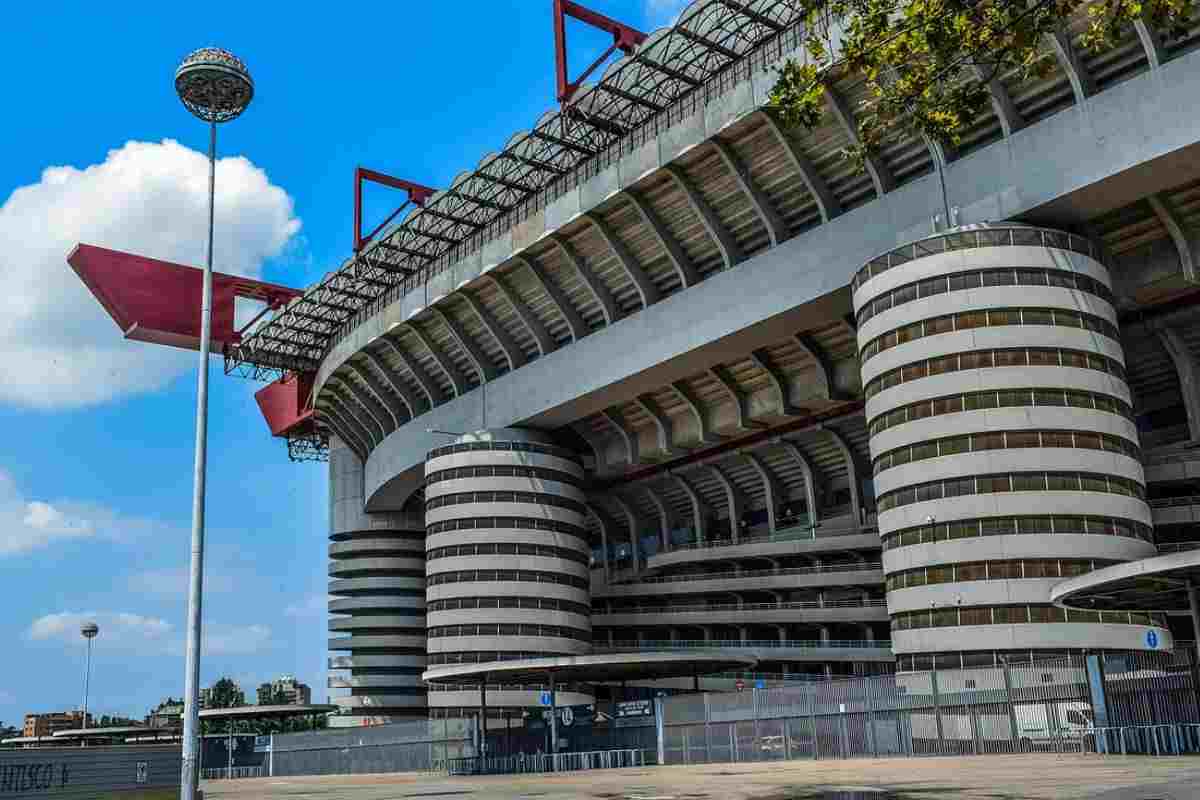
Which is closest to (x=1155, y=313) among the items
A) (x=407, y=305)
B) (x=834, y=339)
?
(x=834, y=339)

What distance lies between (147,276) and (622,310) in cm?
3657

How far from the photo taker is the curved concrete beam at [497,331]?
3004 inches

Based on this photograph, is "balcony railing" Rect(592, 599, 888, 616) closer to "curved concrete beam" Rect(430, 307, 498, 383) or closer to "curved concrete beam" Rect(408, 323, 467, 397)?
"curved concrete beam" Rect(408, 323, 467, 397)

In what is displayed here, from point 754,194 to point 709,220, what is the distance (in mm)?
3233

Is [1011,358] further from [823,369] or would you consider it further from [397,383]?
[397,383]

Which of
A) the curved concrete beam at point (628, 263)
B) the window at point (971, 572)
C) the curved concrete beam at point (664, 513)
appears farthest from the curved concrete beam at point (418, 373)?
the window at point (971, 572)

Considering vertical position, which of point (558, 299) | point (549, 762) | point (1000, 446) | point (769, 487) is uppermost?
point (558, 299)

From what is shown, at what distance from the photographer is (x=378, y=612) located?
324 feet

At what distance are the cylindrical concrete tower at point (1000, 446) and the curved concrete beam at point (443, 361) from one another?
1436 inches

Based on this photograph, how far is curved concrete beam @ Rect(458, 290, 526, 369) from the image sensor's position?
250 ft

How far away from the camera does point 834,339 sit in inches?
2603

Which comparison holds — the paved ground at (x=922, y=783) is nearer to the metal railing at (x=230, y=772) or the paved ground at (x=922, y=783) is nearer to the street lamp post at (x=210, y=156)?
the street lamp post at (x=210, y=156)

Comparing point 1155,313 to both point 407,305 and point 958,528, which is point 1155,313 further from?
point 407,305

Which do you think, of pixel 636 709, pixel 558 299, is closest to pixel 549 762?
pixel 636 709
